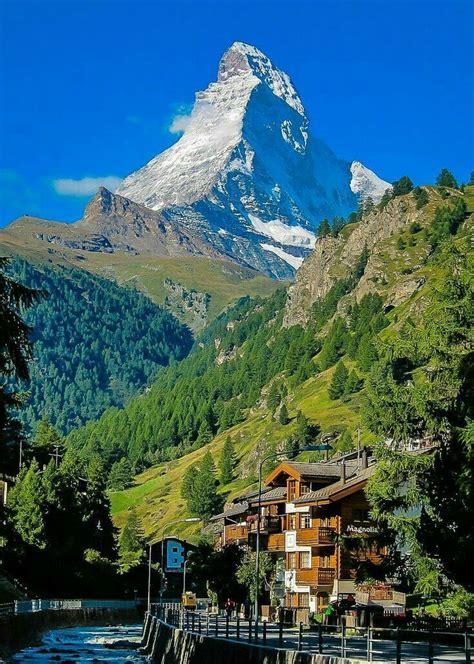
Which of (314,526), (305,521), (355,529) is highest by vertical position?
(305,521)

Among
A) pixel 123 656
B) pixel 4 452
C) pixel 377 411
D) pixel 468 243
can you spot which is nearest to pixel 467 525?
pixel 377 411

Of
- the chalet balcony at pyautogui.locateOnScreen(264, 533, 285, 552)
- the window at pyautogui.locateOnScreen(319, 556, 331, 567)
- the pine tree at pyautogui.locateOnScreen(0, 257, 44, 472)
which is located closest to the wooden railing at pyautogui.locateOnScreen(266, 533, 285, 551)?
the chalet balcony at pyautogui.locateOnScreen(264, 533, 285, 552)

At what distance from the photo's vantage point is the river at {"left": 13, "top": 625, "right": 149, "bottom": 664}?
64500 mm

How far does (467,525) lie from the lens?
1618 inches

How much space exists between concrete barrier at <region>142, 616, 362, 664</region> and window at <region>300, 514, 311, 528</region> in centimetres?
2707

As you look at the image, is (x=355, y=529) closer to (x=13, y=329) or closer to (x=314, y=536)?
(x=314, y=536)

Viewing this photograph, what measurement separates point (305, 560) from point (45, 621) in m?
22.5

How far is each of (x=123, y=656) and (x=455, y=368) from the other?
116ft

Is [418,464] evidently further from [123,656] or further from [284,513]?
[284,513]

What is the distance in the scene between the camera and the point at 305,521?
91375mm

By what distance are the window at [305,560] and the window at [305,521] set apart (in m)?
Result: 2.30

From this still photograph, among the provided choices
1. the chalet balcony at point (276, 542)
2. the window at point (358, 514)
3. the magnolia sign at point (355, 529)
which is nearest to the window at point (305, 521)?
the chalet balcony at point (276, 542)

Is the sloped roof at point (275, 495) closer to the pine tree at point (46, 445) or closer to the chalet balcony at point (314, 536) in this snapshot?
the chalet balcony at point (314, 536)

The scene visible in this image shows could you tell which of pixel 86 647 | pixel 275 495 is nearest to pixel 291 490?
pixel 275 495
